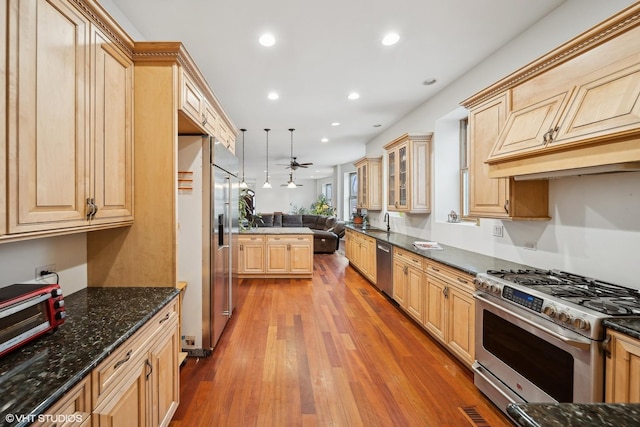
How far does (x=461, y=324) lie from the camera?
93.7 inches

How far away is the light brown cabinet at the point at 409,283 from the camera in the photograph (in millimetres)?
3080

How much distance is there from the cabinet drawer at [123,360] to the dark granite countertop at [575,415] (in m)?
1.33

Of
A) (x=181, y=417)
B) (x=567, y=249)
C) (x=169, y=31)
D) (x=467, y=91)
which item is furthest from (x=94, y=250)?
(x=467, y=91)

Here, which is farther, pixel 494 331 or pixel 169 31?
pixel 169 31

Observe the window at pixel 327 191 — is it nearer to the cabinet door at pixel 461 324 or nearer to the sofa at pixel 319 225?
the sofa at pixel 319 225

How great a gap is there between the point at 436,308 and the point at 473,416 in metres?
0.98

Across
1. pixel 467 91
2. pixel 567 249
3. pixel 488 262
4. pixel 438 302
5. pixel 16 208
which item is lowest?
pixel 438 302

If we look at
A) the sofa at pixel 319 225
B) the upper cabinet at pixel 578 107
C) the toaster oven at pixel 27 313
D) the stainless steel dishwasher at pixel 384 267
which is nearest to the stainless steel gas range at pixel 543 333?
the upper cabinet at pixel 578 107

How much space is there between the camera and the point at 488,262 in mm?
2568

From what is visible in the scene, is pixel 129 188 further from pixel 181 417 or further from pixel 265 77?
pixel 265 77

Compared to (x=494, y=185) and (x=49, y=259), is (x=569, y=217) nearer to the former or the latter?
(x=494, y=185)

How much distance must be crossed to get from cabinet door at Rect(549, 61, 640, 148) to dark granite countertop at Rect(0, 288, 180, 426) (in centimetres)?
247

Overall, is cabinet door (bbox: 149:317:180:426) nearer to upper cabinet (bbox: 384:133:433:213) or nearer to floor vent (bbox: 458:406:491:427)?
floor vent (bbox: 458:406:491:427)

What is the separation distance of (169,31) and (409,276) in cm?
345
